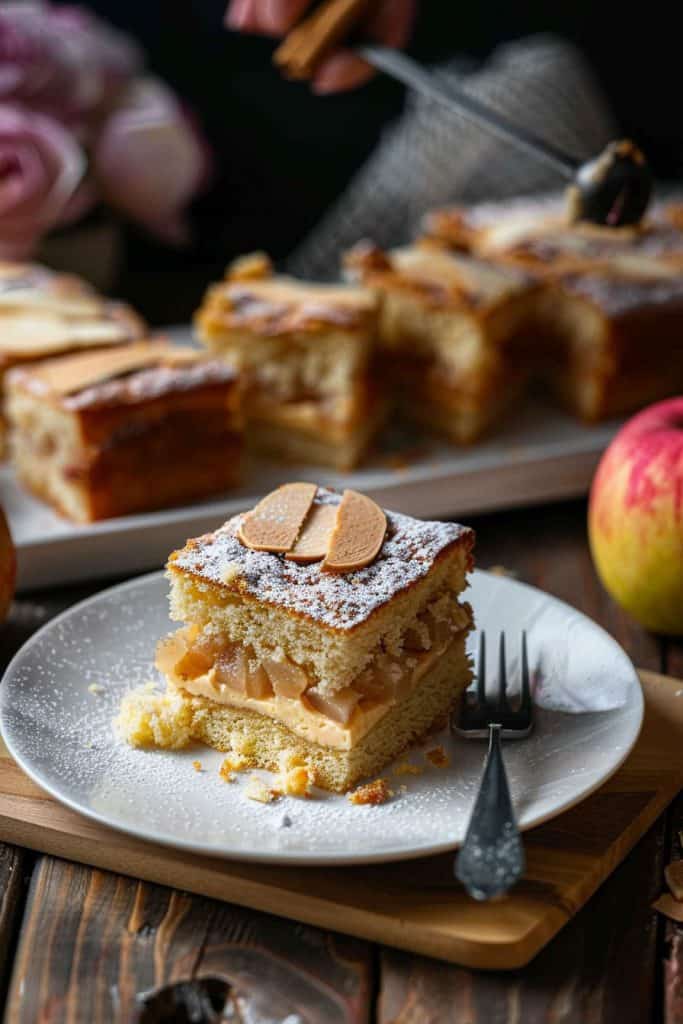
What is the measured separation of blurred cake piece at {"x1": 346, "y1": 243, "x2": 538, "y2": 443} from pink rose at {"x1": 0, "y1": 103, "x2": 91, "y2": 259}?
1103 mm

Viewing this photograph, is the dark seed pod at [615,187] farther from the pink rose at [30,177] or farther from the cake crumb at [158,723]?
the pink rose at [30,177]

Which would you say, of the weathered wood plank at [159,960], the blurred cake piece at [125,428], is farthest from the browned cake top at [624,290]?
the weathered wood plank at [159,960]

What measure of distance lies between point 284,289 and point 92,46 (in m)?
1.57

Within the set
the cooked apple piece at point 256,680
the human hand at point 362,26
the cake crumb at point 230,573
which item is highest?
the human hand at point 362,26

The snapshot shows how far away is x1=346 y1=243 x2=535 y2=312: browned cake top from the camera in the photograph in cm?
356

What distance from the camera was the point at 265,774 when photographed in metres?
2.21

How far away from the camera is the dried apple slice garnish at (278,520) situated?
2248 millimetres

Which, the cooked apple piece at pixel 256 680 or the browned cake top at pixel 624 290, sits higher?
the cooked apple piece at pixel 256 680

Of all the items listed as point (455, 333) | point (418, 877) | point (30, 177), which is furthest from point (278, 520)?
point (30, 177)

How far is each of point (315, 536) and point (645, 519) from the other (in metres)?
0.78

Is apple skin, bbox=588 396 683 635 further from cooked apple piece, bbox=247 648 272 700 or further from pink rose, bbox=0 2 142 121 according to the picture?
pink rose, bbox=0 2 142 121

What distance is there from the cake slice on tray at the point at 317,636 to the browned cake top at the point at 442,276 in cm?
134

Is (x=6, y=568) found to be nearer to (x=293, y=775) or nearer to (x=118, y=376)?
(x=118, y=376)

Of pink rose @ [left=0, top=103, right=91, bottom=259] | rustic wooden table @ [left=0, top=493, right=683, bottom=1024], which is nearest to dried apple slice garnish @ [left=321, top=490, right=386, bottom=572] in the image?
rustic wooden table @ [left=0, top=493, right=683, bottom=1024]
